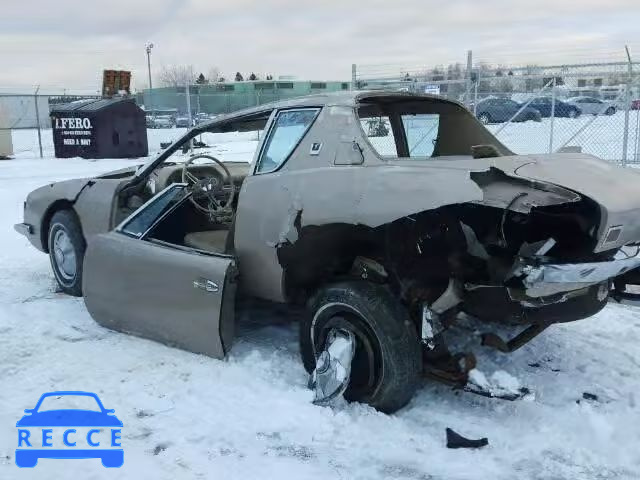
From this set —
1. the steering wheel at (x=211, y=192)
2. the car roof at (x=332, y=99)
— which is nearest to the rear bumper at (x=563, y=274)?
the car roof at (x=332, y=99)

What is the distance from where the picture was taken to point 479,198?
2.97m

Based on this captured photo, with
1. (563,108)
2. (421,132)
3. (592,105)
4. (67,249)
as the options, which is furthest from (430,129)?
(563,108)

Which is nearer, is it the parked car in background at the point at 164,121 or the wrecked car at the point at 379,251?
the wrecked car at the point at 379,251

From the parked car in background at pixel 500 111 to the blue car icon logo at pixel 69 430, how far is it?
1361cm

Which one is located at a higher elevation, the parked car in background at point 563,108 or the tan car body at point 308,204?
the parked car in background at point 563,108

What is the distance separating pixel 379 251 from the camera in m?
3.65

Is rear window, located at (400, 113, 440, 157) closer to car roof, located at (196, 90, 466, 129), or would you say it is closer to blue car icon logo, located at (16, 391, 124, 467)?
car roof, located at (196, 90, 466, 129)

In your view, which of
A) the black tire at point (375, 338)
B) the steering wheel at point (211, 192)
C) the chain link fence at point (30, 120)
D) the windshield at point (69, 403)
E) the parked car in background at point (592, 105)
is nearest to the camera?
the black tire at point (375, 338)

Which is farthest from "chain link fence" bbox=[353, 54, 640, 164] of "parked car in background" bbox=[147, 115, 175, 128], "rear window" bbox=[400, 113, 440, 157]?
"parked car in background" bbox=[147, 115, 175, 128]

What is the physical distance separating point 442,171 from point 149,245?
2243 mm

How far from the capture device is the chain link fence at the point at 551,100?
11828mm

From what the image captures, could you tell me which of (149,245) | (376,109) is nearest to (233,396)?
(149,245)

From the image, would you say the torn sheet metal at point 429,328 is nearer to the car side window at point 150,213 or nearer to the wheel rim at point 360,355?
the wheel rim at point 360,355

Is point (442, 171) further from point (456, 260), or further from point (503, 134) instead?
point (503, 134)
